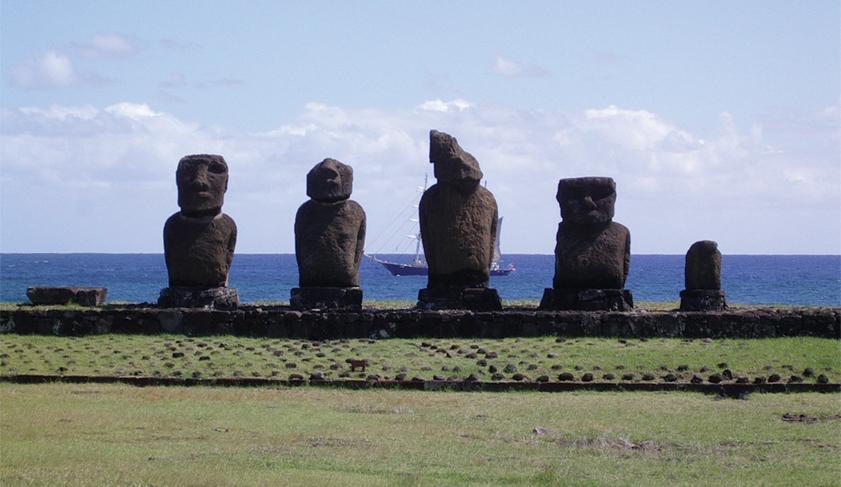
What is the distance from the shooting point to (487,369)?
49.9ft

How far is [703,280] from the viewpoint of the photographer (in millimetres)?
22125

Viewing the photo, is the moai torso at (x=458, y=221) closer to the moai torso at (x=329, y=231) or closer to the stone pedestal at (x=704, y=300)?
the moai torso at (x=329, y=231)

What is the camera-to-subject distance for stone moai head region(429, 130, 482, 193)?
20.1m

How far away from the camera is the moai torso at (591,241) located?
66.0 feet

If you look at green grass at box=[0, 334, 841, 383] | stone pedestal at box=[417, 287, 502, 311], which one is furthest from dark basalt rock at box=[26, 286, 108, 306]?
stone pedestal at box=[417, 287, 502, 311]

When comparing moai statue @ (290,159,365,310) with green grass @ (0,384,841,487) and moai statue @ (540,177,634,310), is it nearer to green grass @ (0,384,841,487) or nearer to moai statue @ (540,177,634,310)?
moai statue @ (540,177,634,310)

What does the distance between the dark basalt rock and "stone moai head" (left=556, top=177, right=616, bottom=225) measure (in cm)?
841

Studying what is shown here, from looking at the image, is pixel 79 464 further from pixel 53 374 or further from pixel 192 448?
pixel 53 374

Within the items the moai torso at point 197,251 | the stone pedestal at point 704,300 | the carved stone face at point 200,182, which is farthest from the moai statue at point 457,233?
the stone pedestal at point 704,300

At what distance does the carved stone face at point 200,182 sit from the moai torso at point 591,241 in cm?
568

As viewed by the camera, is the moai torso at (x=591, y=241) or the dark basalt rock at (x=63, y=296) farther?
the dark basalt rock at (x=63, y=296)

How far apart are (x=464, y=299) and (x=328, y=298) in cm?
220

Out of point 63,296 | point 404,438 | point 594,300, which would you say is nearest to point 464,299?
point 594,300

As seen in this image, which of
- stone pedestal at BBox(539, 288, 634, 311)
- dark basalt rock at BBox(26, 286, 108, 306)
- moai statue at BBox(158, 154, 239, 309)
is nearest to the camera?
stone pedestal at BBox(539, 288, 634, 311)
